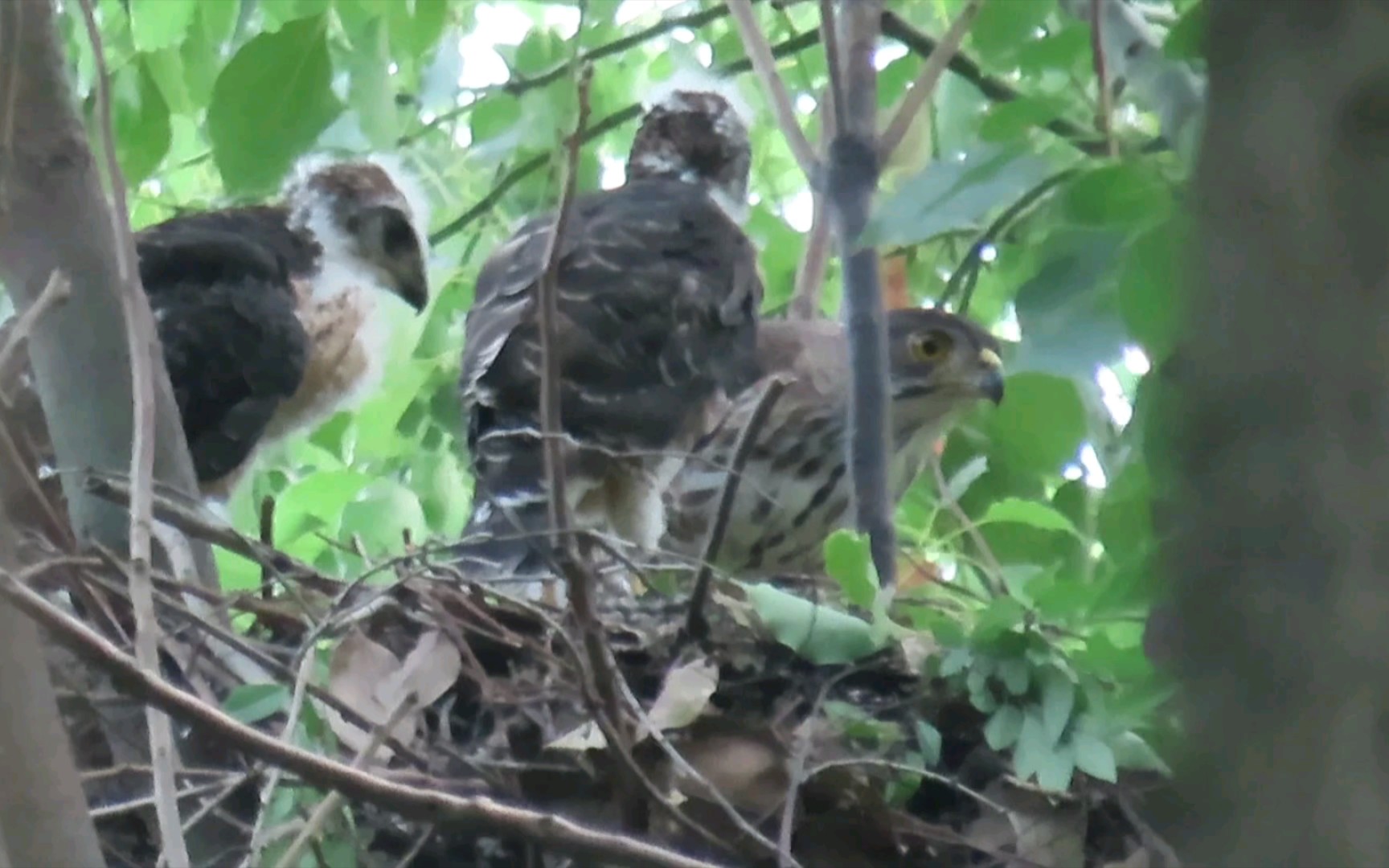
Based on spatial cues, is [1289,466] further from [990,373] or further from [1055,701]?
[990,373]

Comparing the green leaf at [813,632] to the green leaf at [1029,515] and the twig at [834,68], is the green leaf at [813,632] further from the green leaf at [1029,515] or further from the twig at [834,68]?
the twig at [834,68]

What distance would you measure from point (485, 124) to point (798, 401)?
0.71 m

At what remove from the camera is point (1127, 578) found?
120 cm

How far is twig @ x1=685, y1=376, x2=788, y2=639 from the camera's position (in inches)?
52.4

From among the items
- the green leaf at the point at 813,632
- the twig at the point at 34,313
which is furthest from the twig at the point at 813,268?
the twig at the point at 34,313

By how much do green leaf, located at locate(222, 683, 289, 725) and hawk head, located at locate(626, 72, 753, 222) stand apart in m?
2.10

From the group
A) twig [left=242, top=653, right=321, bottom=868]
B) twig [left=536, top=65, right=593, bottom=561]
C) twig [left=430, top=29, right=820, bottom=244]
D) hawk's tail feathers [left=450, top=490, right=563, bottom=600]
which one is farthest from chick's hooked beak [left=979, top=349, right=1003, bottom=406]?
twig [left=536, top=65, right=593, bottom=561]

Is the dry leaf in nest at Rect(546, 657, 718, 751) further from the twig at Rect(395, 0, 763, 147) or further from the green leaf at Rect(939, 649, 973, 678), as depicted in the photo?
the twig at Rect(395, 0, 763, 147)

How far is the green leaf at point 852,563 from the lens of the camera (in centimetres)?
176

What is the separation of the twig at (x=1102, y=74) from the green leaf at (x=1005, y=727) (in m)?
0.52

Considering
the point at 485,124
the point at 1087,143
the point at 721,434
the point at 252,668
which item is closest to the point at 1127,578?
the point at 1087,143

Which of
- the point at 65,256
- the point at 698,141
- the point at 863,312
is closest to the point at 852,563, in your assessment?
the point at 863,312

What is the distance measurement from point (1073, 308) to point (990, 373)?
146 cm

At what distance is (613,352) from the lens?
9.41 ft
